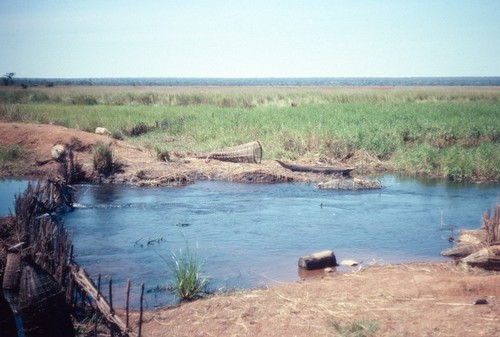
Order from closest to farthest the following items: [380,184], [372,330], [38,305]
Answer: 1. [38,305]
2. [372,330]
3. [380,184]

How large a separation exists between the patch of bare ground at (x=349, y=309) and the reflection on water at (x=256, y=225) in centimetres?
85

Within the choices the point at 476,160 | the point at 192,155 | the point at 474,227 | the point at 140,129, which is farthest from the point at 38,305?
the point at 140,129

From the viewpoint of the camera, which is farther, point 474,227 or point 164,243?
point 474,227

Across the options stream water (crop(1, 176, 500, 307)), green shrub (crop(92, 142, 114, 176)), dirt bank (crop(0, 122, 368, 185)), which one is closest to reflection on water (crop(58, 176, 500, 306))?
stream water (crop(1, 176, 500, 307))

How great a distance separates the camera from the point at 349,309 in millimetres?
5969

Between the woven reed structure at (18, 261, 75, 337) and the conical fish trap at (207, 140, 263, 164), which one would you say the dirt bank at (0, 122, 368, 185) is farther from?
the woven reed structure at (18, 261, 75, 337)

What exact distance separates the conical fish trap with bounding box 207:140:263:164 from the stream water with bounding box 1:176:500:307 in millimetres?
1793

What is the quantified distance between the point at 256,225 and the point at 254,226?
0.32 ft

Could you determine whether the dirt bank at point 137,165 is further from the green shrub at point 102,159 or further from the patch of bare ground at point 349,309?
the patch of bare ground at point 349,309

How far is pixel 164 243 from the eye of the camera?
966cm

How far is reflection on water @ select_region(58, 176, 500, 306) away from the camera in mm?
8438

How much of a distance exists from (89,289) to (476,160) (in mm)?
14638

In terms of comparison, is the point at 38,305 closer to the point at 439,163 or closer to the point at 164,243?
the point at 164,243

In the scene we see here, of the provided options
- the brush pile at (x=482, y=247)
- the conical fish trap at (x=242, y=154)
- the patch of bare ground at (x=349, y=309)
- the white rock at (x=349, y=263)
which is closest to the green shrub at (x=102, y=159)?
the conical fish trap at (x=242, y=154)
